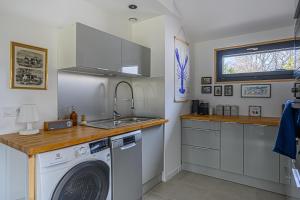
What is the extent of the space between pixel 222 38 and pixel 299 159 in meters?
2.52

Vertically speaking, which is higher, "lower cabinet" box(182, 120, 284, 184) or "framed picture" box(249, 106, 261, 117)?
"framed picture" box(249, 106, 261, 117)

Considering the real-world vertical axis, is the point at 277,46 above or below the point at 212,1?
below

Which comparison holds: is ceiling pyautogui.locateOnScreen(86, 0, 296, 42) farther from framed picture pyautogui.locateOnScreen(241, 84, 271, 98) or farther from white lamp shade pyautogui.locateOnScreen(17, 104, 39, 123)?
white lamp shade pyautogui.locateOnScreen(17, 104, 39, 123)

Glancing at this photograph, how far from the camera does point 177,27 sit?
2918 mm

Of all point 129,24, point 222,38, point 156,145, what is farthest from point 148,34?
point 156,145

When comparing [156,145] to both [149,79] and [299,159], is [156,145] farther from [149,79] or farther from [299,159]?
[299,159]

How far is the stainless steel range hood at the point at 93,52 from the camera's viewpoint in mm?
1826

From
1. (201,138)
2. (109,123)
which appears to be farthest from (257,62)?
(109,123)

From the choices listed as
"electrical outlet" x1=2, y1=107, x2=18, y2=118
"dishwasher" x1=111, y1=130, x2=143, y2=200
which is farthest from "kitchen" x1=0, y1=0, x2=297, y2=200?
"dishwasher" x1=111, y1=130, x2=143, y2=200

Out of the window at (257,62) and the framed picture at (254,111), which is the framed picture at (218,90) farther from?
the framed picture at (254,111)

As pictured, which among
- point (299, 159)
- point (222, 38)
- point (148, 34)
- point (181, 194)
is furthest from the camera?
point (222, 38)

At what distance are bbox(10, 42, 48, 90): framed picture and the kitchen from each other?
4 centimetres

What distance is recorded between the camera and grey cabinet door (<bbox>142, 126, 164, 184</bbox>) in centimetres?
228

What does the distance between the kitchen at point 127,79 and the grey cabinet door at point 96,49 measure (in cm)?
1
